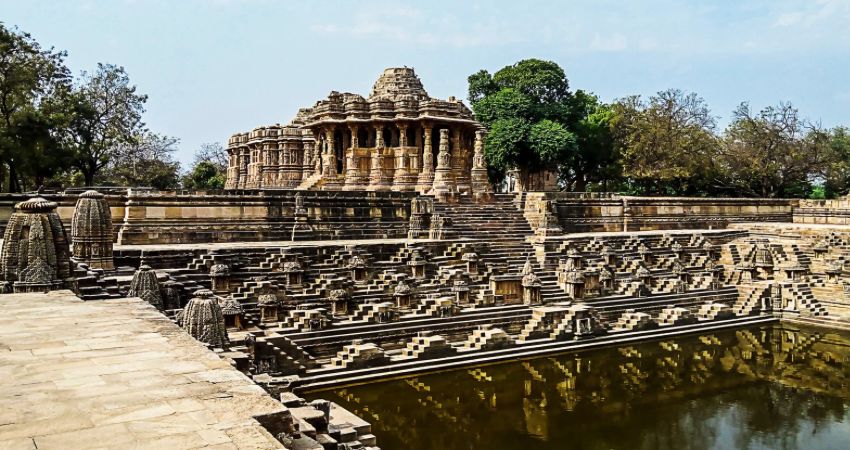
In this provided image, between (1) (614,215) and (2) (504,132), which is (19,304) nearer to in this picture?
(1) (614,215)

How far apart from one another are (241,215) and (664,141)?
25647 millimetres

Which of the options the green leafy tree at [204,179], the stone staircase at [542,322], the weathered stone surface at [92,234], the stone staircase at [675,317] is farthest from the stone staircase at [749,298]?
the green leafy tree at [204,179]

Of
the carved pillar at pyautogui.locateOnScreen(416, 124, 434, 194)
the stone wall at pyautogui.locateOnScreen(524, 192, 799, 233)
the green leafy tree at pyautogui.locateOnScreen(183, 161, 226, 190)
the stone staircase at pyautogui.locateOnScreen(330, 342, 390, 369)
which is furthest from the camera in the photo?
the green leafy tree at pyautogui.locateOnScreen(183, 161, 226, 190)

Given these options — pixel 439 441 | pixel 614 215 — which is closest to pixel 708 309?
pixel 614 215

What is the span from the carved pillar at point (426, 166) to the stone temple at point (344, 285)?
0.26 ft

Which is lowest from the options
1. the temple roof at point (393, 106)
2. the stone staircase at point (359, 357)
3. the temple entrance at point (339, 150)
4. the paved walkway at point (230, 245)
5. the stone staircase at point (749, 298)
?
the stone staircase at point (359, 357)

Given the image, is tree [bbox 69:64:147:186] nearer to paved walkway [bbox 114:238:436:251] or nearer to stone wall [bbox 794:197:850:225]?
paved walkway [bbox 114:238:436:251]

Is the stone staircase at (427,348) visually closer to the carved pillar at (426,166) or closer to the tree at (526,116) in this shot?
the carved pillar at (426,166)

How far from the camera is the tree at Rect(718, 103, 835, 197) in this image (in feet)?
121

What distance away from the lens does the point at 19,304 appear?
8594 millimetres

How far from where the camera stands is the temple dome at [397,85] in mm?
29123

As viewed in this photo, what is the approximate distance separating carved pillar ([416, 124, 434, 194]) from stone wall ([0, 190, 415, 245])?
4.66 meters

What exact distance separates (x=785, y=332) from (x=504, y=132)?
19.0 metres

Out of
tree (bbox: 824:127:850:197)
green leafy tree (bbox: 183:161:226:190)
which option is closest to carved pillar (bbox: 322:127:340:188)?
Answer: green leafy tree (bbox: 183:161:226:190)
